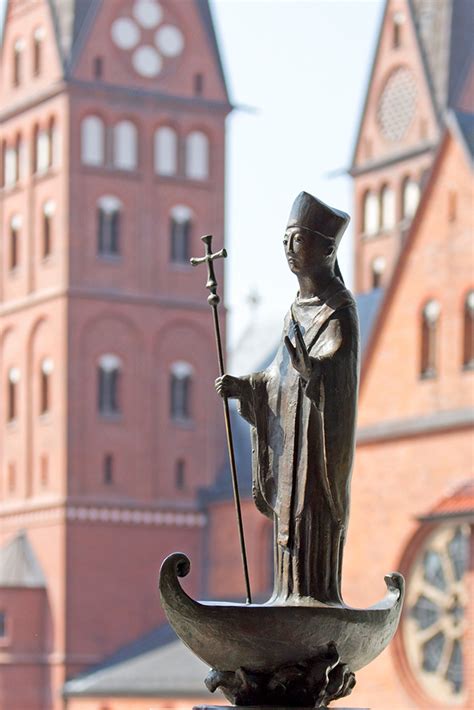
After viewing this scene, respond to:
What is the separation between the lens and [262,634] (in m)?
8.31

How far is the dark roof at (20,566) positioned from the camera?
58434 millimetres

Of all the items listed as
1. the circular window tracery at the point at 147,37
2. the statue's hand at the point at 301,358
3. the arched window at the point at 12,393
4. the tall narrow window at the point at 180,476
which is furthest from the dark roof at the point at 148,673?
the statue's hand at the point at 301,358

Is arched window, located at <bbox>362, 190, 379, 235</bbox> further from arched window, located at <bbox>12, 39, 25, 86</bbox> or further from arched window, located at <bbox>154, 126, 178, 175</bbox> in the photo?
arched window, located at <bbox>12, 39, 25, 86</bbox>

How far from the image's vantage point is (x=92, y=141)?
60250 mm

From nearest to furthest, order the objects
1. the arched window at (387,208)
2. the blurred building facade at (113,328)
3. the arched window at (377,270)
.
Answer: the blurred building facade at (113,328), the arched window at (377,270), the arched window at (387,208)

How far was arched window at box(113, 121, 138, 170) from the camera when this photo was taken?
198 ft

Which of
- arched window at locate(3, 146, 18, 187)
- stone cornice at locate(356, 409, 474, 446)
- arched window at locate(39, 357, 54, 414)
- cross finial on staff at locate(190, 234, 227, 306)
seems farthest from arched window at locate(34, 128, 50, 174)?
cross finial on staff at locate(190, 234, 227, 306)

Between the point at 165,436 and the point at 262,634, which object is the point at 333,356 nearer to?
the point at 262,634

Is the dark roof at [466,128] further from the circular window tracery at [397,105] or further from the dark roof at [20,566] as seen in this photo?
the circular window tracery at [397,105]

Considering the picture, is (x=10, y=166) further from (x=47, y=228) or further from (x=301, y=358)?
(x=301, y=358)

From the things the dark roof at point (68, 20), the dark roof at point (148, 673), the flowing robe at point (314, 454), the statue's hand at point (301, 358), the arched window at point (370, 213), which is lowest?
the dark roof at point (148, 673)

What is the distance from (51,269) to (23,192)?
8.95 ft

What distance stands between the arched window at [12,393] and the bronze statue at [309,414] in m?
52.6

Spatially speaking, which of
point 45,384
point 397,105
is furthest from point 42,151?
point 397,105
